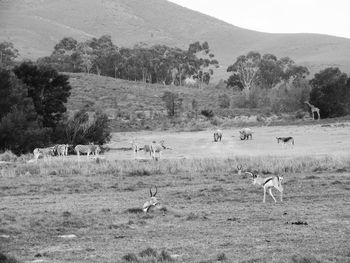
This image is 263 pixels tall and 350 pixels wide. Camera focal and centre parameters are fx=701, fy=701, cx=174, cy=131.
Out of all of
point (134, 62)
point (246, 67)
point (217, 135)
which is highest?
point (134, 62)

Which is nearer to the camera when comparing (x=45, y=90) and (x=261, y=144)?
(x=261, y=144)

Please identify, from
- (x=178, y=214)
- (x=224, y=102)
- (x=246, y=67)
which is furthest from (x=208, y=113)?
(x=178, y=214)

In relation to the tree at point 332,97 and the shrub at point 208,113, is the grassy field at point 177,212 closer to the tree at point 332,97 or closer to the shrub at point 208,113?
the tree at point 332,97

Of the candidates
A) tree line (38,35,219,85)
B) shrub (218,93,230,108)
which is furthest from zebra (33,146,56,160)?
tree line (38,35,219,85)

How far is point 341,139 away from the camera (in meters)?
44.1

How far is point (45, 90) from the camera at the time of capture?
52125mm

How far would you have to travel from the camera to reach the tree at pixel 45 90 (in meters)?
50.8

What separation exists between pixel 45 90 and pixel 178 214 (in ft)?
118

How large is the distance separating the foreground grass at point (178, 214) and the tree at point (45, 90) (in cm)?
1974

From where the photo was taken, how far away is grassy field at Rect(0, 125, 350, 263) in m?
12.7

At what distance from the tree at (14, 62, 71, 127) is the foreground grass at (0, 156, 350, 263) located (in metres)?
19.7

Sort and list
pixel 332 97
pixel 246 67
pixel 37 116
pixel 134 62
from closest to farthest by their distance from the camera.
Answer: pixel 37 116 → pixel 332 97 → pixel 246 67 → pixel 134 62

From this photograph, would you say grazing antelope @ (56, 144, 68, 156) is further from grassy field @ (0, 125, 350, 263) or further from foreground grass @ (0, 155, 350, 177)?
foreground grass @ (0, 155, 350, 177)

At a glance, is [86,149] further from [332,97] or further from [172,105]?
[172,105]
